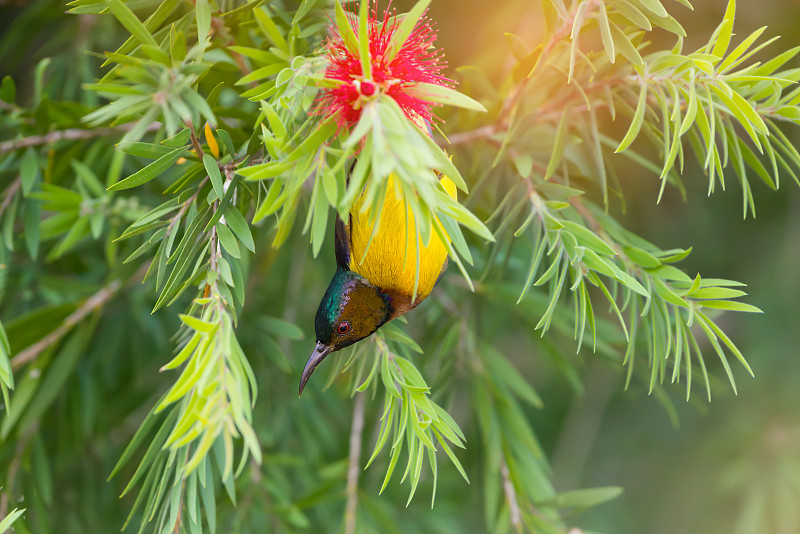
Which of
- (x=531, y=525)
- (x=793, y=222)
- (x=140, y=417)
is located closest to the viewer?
(x=531, y=525)

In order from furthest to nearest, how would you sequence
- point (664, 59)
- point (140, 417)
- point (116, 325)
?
point (140, 417), point (116, 325), point (664, 59)

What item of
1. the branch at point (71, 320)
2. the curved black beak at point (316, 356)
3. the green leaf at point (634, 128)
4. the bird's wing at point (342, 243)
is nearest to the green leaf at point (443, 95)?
the green leaf at point (634, 128)

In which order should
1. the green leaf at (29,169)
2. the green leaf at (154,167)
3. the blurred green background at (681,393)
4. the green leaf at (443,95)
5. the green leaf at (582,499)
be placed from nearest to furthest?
the green leaf at (443,95), the green leaf at (154,167), the green leaf at (29,169), the green leaf at (582,499), the blurred green background at (681,393)

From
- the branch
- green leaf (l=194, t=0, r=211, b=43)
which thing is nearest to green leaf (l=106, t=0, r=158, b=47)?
green leaf (l=194, t=0, r=211, b=43)

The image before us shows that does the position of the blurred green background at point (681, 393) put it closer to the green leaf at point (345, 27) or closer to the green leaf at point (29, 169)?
the green leaf at point (29, 169)

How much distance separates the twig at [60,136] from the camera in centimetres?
92

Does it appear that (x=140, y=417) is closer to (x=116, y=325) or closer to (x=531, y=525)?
(x=116, y=325)

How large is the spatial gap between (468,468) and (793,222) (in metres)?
1.29

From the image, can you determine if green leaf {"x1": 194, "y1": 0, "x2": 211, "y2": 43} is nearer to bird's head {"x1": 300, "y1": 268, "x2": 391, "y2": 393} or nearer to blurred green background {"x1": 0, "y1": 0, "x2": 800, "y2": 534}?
bird's head {"x1": 300, "y1": 268, "x2": 391, "y2": 393}

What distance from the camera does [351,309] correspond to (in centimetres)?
85

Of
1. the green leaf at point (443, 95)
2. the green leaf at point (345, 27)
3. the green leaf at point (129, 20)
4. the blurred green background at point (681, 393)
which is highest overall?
the green leaf at point (345, 27)

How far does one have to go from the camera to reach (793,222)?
1.80m

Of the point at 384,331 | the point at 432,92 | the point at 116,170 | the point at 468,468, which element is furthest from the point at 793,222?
the point at 116,170

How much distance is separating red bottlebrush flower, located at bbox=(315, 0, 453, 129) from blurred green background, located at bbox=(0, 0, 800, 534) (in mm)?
534
